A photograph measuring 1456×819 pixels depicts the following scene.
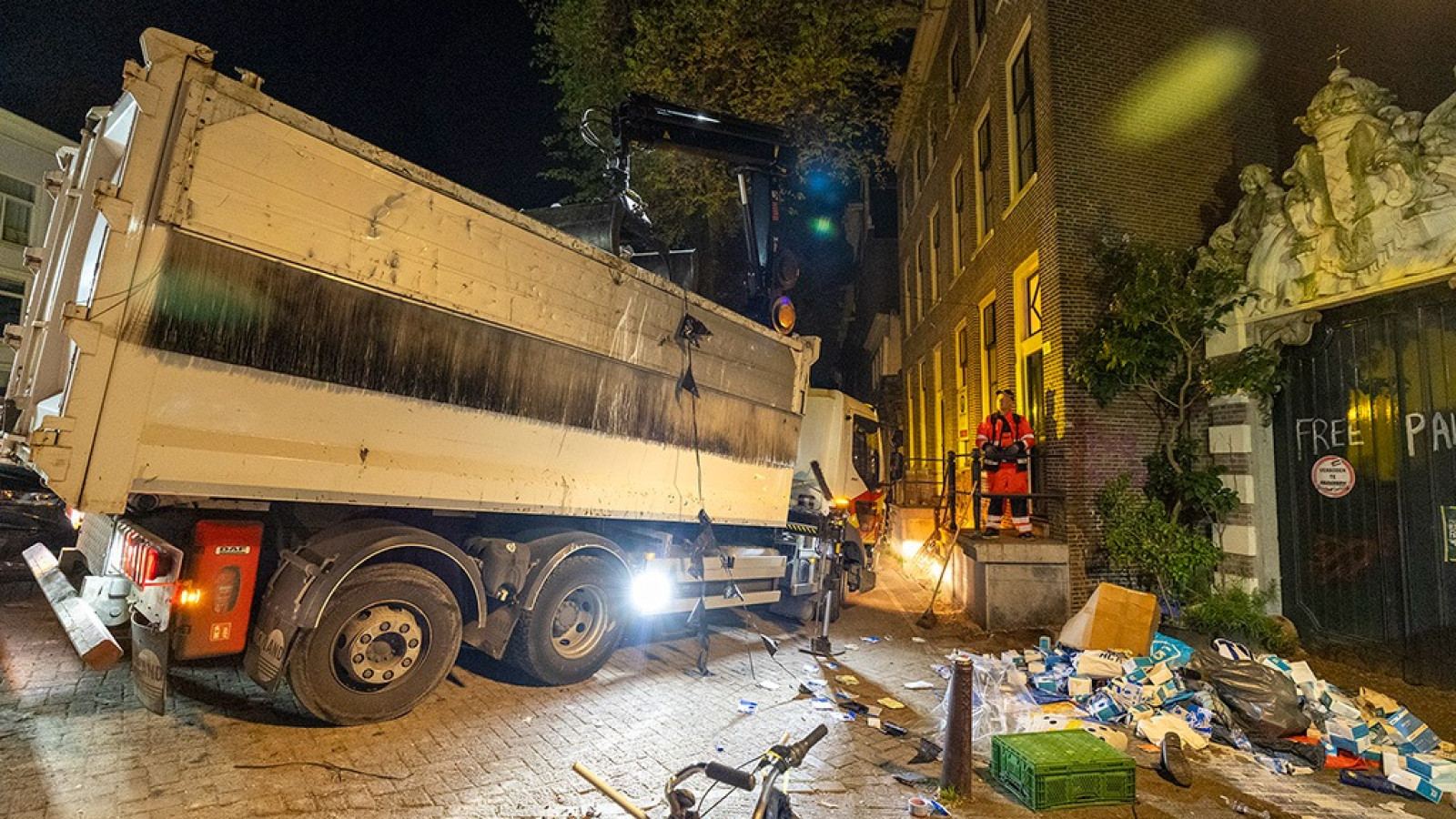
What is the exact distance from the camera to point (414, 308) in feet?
13.9

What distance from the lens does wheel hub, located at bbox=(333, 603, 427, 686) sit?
13.4 ft

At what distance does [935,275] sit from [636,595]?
1273 centimetres

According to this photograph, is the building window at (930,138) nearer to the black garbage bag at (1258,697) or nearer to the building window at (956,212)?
the building window at (956,212)

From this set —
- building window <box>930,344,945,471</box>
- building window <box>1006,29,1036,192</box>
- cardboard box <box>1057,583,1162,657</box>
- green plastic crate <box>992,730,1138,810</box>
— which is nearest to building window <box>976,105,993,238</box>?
building window <box>1006,29,1036,192</box>

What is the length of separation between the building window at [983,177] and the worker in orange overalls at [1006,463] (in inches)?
188

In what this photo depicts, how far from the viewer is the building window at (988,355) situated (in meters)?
12.0

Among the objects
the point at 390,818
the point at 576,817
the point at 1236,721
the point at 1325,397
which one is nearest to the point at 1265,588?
the point at 1325,397

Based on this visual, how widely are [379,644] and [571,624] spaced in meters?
1.49

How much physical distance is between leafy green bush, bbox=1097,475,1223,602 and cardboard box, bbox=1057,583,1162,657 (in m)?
1.82

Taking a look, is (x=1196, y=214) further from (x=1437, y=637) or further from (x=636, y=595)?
(x=636, y=595)

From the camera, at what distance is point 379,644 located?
4.23 m

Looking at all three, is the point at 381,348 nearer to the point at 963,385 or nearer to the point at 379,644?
the point at 379,644

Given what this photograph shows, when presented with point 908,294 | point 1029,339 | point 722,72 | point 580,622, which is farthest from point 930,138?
point 580,622

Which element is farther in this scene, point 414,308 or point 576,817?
point 414,308
